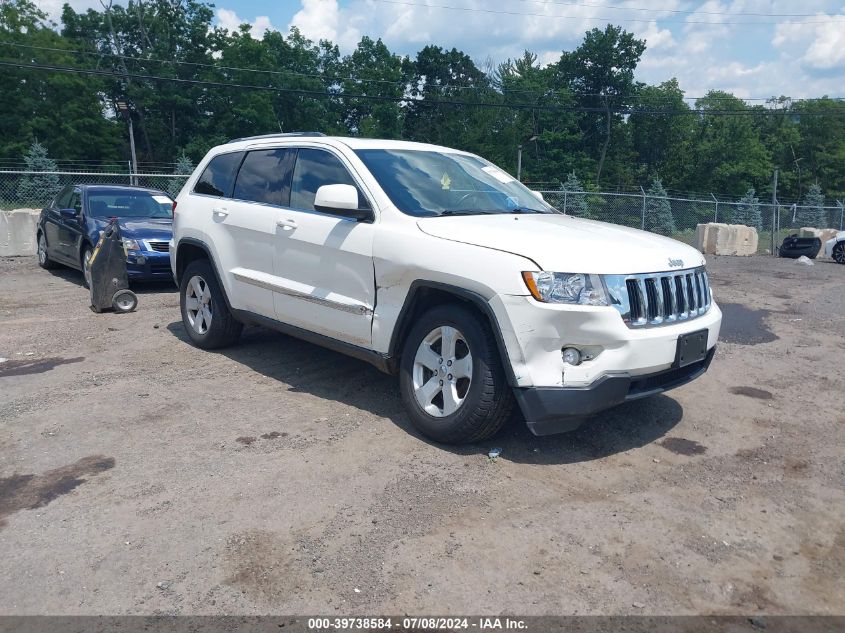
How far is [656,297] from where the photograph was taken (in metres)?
4.37

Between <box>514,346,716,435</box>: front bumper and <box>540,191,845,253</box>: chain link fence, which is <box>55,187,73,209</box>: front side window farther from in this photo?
<box>540,191,845,253</box>: chain link fence

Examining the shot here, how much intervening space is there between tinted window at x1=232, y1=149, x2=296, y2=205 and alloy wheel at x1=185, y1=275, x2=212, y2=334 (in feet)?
3.30

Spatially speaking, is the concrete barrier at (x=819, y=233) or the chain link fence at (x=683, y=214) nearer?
the concrete barrier at (x=819, y=233)

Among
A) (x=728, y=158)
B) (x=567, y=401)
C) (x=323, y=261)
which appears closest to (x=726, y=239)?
(x=323, y=261)

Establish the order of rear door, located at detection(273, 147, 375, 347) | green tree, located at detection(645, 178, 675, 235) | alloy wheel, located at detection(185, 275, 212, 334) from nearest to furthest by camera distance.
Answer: rear door, located at detection(273, 147, 375, 347)
alloy wheel, located at detection(185, 275, 212, 334)
green tree, located at detection(645, 178, 675, 235)

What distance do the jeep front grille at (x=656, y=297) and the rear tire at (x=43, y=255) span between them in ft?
38.0

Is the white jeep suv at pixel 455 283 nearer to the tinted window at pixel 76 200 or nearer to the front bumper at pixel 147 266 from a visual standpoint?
the front bumper at pixel 147 266

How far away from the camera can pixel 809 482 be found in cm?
427

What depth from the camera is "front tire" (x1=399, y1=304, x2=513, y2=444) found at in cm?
429

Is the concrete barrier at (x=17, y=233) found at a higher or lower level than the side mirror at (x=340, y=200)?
lower

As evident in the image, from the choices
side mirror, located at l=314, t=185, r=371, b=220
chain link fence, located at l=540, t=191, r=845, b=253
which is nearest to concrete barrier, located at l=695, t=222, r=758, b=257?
chain link fence, located at l=540, t=191, r=845, b=253

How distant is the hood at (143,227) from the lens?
1048 centimetres

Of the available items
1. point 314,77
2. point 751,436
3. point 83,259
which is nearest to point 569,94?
point 314,77

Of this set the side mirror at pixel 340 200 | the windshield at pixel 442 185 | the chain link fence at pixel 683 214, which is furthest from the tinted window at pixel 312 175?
the chain link fence at pixel 683 214
